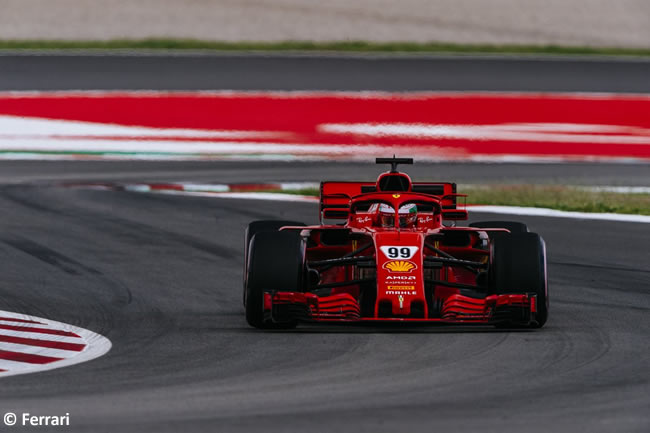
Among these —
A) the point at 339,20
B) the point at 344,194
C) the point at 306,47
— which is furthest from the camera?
the point at 339,20

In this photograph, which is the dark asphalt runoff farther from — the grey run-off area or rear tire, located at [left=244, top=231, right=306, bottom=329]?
rear tire, located at [left=244, top=231, right=306, bottom=329]

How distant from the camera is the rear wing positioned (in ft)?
39.4

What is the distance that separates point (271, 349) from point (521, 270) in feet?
6.30

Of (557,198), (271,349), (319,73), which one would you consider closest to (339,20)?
(319,73)

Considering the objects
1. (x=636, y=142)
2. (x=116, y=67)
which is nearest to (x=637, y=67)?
(x=636, y=142)

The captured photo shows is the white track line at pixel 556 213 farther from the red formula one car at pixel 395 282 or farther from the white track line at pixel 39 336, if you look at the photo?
the white track line at pixel 39 336

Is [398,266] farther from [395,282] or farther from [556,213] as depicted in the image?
[556,213]

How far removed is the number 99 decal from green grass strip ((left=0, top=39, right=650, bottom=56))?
2170 centimetres

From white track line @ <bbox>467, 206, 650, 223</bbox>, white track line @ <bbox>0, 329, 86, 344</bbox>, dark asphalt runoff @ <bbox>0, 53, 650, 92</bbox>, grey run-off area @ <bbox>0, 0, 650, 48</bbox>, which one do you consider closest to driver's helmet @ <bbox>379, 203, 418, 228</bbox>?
white track line @ <bbox>0, 329, 86, 344</bbox>

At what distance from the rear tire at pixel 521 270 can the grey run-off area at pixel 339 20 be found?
78.9 ft

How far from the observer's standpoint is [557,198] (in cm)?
1714

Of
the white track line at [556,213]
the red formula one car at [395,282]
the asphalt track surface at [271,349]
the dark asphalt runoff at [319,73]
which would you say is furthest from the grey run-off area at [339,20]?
the red formula one car at [395,282]

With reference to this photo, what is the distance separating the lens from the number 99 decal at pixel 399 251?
9.83 metres

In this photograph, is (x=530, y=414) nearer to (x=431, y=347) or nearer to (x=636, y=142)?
(x=431, y=347)
